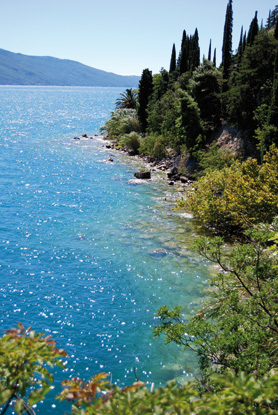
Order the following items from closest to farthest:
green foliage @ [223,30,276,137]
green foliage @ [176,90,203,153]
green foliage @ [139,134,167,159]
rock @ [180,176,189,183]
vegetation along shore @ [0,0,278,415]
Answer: vegetation along shore @ [0,0,278,415]
green foliage @ [223,30,276,137]
rock @ [180,176,189,183]
green foliage @ [176,90,203,153]
green foliage @ [139,134,167,159]

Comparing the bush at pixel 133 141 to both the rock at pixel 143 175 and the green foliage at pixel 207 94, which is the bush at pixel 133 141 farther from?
the rock at pixel 143 175

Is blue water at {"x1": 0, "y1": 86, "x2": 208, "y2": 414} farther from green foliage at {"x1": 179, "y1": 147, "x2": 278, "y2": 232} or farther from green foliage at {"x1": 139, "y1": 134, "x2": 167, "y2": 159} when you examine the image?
green foliage at {"x1": 139, "y1": 134, "x2": 167, "y2": 159}

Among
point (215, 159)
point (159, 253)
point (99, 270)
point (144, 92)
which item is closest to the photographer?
point (99, 270)

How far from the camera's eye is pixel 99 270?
66.7 feet

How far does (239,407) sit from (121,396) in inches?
45.4

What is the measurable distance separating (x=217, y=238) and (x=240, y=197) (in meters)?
14.1

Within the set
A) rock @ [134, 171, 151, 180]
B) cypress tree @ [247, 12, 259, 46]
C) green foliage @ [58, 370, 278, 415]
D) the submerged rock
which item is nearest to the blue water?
the submerged rock

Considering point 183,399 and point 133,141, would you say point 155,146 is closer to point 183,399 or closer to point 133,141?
point 133,141

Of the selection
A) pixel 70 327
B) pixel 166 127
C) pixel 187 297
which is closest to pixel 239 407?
pixel 70 327

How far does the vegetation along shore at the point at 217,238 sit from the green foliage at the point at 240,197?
0.08 meters

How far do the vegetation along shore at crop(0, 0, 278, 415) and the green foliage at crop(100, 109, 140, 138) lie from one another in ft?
0.75

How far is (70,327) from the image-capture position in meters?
15.3

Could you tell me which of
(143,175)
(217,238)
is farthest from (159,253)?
(143,175)

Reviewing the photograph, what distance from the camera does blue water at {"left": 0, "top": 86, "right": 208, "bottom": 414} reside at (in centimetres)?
1373
